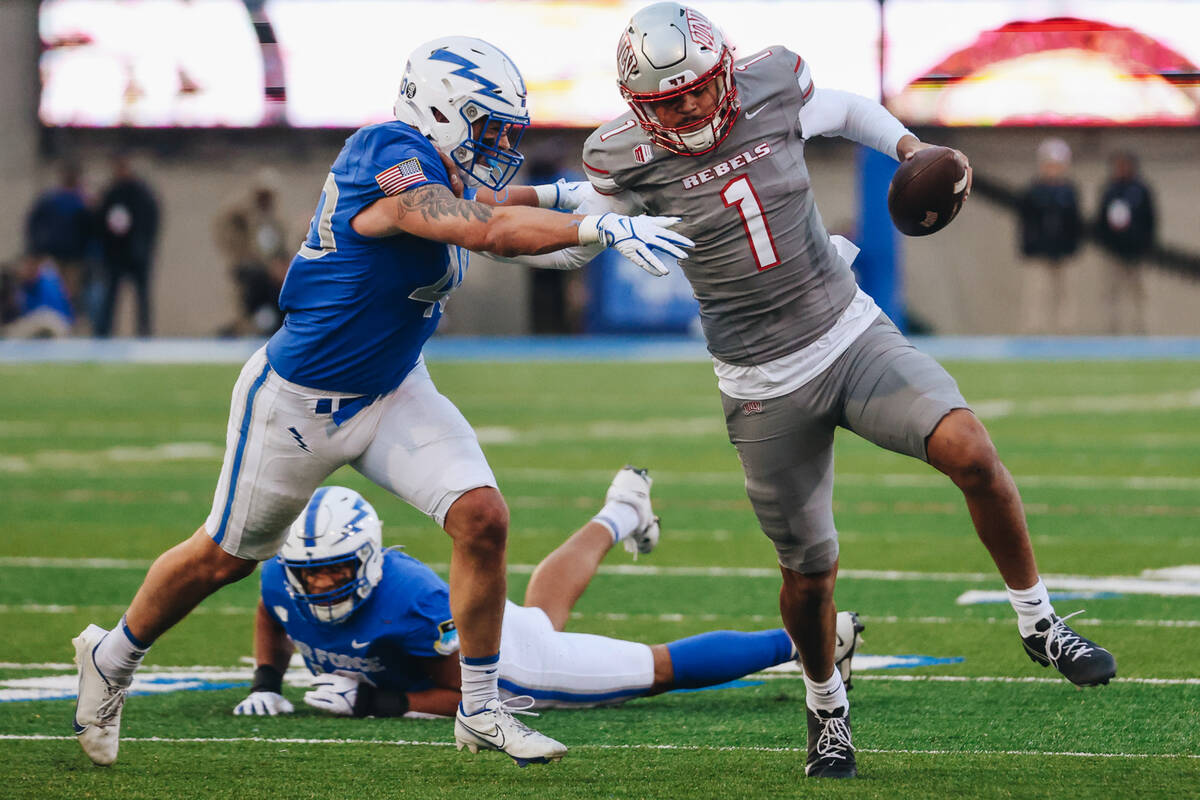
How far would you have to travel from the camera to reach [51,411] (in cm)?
1415

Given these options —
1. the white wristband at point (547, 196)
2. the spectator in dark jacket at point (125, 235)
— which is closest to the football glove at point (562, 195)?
the white wristband at point (547, 196)

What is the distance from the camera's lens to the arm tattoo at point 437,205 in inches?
162

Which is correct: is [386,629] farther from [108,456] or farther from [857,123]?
[108,456]

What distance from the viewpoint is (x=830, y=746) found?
4.25 m

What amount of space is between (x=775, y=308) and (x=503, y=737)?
3.99 feet

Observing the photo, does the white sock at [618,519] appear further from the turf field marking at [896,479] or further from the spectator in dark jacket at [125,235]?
the spectator in dark jacket at [125,235]

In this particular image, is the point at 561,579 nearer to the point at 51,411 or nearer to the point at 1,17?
the point at 51,411

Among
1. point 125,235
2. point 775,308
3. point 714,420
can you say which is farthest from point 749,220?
point 125,235

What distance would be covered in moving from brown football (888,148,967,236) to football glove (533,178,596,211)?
2.69 ft

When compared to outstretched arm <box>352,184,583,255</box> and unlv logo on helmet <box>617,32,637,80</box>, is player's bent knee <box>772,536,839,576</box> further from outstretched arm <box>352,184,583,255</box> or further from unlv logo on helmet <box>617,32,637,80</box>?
unlv logo on helmet <box>617,32,637,80</box>

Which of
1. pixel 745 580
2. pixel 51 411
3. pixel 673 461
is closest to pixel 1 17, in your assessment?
pixel 51 411

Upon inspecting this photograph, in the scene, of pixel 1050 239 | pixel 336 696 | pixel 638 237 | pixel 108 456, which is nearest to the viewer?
pixel 638 237

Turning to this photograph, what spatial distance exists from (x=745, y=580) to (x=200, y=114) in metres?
16.1

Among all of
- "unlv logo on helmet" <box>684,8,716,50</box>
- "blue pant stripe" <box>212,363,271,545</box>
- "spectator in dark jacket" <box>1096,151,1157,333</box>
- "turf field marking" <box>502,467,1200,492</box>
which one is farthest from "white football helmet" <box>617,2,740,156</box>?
"spectator in dark jacket" <box>1096,151,1157,333</box>
